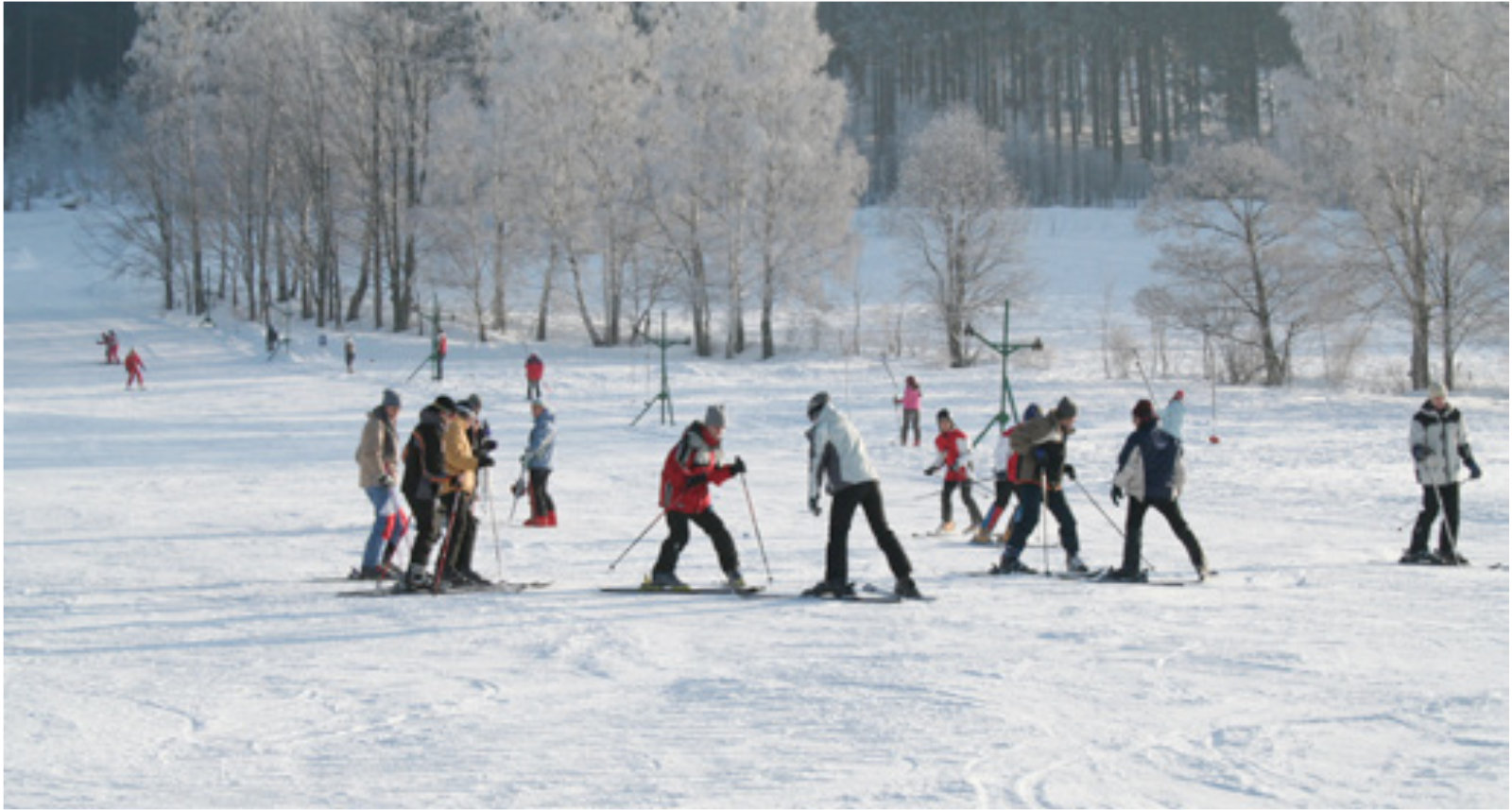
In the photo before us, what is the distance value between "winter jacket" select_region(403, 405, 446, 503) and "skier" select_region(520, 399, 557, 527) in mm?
4570

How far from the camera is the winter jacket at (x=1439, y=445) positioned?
12.5 meters

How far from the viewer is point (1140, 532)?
11.4 meters

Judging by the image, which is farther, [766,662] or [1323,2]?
[1323,2]

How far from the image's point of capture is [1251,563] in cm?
1282

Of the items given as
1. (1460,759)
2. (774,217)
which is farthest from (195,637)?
(774,217)

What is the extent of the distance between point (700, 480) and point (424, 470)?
7.29 ft

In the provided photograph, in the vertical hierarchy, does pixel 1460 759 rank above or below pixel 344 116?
below

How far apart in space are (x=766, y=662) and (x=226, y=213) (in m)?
50.6

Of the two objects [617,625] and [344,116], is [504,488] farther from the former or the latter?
[344,116]

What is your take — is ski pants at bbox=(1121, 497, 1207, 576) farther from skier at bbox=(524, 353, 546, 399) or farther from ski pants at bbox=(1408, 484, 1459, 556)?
skier at bbox=(524, 353, 546, 399)

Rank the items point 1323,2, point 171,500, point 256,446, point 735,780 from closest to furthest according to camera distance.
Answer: point 735,780 < point 171,500 < point 256,446 < point 1323,2

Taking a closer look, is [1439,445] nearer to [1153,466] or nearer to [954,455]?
[1153,466]

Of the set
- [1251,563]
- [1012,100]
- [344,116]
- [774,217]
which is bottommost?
[1251,563]

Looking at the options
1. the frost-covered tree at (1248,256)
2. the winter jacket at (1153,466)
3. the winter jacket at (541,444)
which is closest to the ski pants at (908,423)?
the winter jacket at (541,444)
